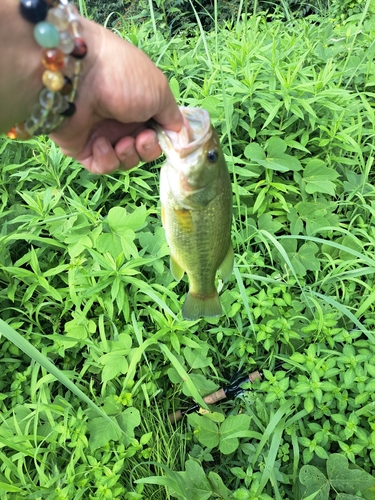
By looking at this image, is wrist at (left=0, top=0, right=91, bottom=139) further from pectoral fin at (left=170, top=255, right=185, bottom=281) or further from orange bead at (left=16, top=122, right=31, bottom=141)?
pectoral fin at (left=170, top=255, right=185, bottom=281)

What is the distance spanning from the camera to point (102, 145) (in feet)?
4.95

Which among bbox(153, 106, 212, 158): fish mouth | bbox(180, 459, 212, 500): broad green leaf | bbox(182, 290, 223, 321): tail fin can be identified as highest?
bbox(153, 106, 212, 158): fish mouth

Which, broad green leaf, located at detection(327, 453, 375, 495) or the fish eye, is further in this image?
broad green leaf, located at detection(327, 453, 375, 495)

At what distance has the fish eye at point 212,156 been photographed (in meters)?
1.35

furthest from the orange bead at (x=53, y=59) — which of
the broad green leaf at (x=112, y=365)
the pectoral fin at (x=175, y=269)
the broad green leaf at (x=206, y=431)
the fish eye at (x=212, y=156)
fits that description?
the broad green leaf at (x=206, y=431)

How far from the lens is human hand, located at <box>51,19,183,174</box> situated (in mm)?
1188

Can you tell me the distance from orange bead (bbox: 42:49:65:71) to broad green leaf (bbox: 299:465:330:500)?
6.59 feet

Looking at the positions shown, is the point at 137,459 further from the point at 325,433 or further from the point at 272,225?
the point at 272,225

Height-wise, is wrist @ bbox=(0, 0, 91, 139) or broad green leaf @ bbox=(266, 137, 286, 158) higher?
wrist @ bbox=(0, 0, 91, 139)

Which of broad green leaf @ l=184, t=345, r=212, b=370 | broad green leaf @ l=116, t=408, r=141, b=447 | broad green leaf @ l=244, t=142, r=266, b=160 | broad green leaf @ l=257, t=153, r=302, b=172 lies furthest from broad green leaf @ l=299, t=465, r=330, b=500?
broad green leaf @ l=244, t=142, r=266, b=160

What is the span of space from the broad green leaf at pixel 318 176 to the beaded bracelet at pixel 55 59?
6.23 feet

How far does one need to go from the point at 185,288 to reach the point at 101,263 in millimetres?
642

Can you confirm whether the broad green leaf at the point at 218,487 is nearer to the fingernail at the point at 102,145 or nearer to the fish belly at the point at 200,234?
the fish belly at the point at 200,234

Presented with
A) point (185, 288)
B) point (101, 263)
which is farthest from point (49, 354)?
point (185, 288)
